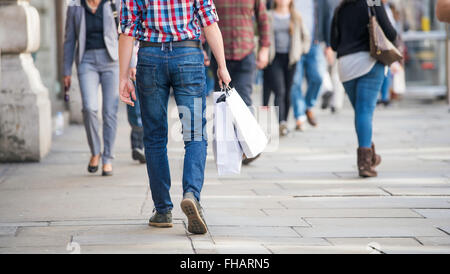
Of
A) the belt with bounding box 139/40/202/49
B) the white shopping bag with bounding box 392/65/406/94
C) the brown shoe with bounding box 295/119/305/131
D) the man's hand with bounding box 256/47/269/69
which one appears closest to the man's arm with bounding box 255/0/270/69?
the man's hand with bounding box 256/47/269/69

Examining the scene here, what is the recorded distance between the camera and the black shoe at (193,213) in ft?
16.9

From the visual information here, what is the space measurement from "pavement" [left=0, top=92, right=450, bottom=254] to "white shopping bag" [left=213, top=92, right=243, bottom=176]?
391 mm

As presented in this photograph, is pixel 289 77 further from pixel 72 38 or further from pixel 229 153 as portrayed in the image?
pixel 229 153

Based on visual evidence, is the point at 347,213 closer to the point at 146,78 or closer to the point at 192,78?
the point at 192,78

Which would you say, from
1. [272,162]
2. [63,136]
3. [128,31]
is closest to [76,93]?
[63,136]

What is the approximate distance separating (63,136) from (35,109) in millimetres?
2419

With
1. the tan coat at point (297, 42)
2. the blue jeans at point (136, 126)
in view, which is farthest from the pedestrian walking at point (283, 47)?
the blue jeans at point (136, 126)

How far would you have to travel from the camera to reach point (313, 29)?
1193 cm

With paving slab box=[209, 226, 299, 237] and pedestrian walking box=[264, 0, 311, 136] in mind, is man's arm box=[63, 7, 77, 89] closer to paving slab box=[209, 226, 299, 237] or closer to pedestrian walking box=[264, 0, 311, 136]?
paving slab box=[209, 226, 299, 237]

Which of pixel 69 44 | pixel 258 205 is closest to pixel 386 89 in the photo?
pixel 69 44

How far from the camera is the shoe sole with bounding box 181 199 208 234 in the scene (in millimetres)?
5137

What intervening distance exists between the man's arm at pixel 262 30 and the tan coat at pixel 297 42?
47.7 inches

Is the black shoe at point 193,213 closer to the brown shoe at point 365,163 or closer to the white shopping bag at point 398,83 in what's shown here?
the brown shoe at point 365,163

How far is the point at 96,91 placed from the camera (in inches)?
315
